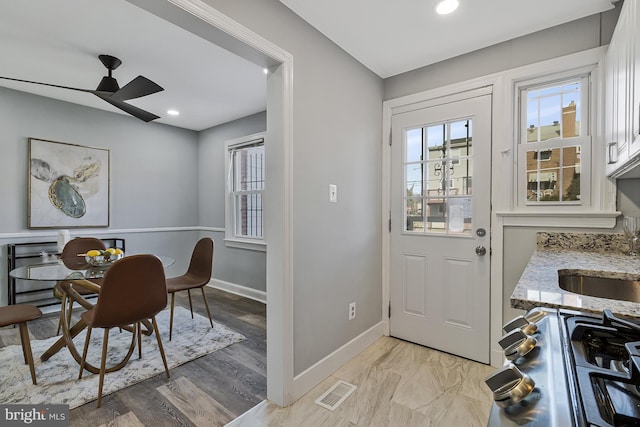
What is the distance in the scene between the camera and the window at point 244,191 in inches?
168

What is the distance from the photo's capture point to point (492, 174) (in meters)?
2.29

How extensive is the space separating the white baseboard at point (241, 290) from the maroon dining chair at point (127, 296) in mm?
1986

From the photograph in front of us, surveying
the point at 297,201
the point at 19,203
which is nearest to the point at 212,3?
the point at 297,201

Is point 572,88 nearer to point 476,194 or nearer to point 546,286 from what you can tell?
point 476,194

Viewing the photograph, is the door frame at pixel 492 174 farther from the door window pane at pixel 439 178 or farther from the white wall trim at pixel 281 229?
the white wall trim at pixel 281 229

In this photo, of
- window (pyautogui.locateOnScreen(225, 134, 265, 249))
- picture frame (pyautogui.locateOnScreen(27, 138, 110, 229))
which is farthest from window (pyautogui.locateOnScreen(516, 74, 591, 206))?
picture frame (pyautogui.locateOnScreen(27, 138, 110, 229))

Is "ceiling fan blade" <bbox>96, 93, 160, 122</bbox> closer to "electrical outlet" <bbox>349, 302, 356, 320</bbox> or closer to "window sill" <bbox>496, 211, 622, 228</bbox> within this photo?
"electrical outlet" <bbox>349, 302, 356, 320</bbox>

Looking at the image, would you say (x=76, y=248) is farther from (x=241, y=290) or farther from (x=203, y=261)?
(x=241, y=290)

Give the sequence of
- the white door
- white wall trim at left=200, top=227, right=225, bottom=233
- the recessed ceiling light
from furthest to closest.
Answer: white wall trim at left=200, top=227, right=225, bottom=233
the white door
the recessed ceiling light

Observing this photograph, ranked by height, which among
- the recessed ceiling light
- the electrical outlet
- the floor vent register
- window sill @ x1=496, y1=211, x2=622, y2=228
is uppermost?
the recessed ceiling light

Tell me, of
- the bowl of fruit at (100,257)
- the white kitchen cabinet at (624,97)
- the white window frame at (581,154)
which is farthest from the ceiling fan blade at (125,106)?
the white kitchen cabinet at (624,97)

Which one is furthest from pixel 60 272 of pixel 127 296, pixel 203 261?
pixel 203 261

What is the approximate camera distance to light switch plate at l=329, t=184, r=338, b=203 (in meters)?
2.22

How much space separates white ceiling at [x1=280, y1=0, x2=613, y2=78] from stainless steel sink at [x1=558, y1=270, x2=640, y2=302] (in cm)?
163
